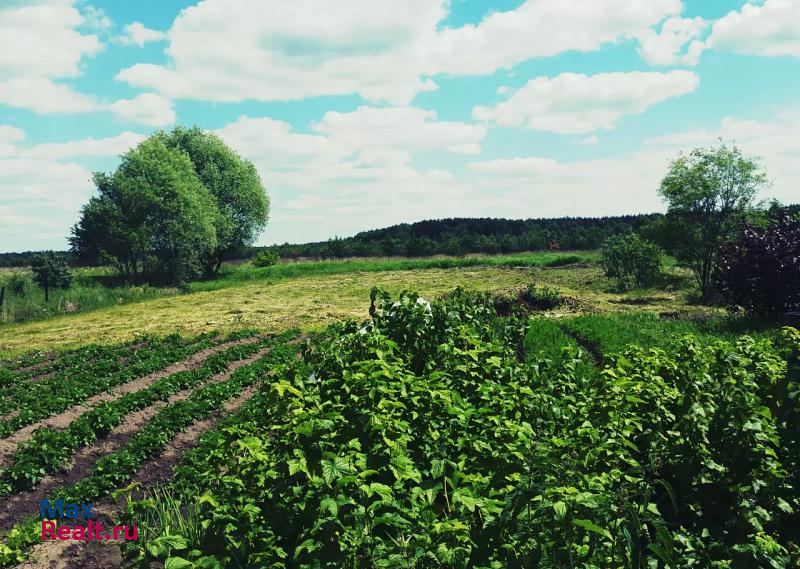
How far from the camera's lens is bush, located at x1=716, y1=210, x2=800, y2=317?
19.5 meters

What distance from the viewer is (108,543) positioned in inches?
283

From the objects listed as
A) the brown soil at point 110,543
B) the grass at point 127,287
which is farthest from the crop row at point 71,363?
the grass at point 127,287

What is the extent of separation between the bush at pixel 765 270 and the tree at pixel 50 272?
38.2 metres

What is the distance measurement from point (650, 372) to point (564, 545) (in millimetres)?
3370

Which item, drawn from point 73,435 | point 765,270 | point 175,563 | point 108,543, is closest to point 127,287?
point 73,435

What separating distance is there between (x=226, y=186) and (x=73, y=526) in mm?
48767

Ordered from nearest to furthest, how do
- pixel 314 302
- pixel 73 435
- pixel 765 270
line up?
1. pixel 73 435
2. pixel 765 270
3. pixel 314 302

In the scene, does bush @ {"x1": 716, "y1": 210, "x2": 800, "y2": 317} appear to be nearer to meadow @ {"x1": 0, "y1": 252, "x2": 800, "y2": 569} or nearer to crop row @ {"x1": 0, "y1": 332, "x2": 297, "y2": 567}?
meadow @ {"x1": 0, "y1": 252, "x2": 800, "y2": 569}

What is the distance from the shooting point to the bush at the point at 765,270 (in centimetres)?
1945

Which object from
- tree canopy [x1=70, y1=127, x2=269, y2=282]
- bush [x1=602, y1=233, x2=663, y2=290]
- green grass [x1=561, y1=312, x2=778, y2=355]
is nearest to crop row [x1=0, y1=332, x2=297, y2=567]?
green grass [x1=561, y1=312, x2=778, y2=355]

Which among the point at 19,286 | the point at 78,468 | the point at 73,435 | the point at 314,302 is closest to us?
the point at 78,468

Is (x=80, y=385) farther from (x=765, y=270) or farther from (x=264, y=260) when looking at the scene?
(x=264, y=260)

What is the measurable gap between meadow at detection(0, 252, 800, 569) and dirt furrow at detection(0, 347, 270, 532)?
0.04m

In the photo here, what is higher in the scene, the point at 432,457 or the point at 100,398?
the point at 432,457
